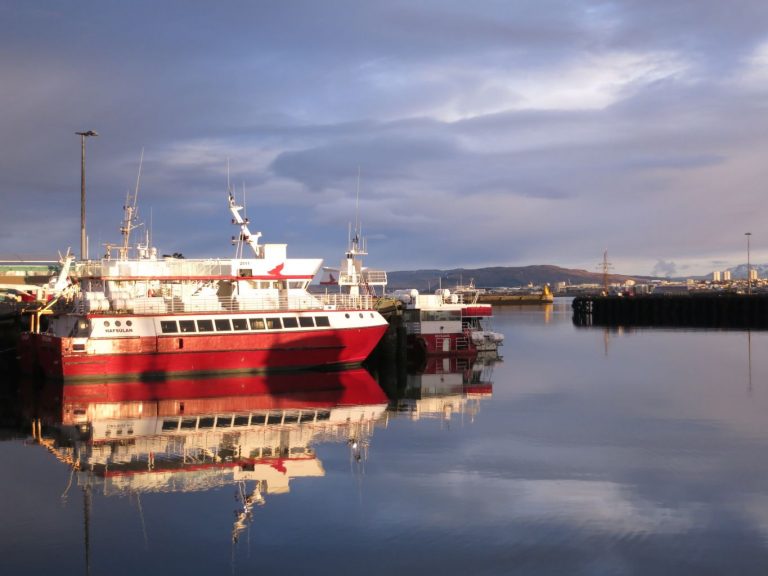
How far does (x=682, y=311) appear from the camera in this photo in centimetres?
10625

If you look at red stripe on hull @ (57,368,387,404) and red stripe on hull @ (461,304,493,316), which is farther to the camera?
red stripe on hull @ (461,304,493,316)

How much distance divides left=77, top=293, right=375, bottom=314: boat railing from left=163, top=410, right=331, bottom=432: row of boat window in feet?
33.6

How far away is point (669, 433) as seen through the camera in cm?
2372

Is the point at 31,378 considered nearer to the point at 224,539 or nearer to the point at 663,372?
the point at 224,539

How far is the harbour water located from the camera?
13125 mm

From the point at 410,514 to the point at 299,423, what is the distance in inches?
402

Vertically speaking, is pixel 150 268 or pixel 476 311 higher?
pixel 150 268

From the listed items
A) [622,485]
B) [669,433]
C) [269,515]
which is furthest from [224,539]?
[669,433]

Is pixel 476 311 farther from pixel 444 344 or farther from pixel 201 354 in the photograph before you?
pixel 201 354

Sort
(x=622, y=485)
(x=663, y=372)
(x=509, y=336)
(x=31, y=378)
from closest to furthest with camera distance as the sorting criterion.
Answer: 1. (x=622, y=485)
2. (x=31, y=378)
3. (x=663, y=372)
4. (x=509, y=336)

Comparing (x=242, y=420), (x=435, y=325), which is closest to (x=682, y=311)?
(x=435, y=325)

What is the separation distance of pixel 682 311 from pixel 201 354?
85253 millimetres

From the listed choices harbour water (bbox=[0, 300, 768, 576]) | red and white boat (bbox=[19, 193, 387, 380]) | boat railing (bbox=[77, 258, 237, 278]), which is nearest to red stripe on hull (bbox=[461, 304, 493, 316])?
red and white boat (bbox=[19, 193, 387, 380])

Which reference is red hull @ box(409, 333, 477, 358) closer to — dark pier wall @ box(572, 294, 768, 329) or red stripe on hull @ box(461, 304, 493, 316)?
red stripe on hull @ box(461, 304, 493, 316)
